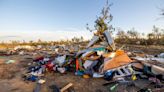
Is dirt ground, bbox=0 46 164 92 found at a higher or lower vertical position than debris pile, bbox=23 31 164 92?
lower

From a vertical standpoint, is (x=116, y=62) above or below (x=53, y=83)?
above

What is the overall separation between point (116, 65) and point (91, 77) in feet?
3.25

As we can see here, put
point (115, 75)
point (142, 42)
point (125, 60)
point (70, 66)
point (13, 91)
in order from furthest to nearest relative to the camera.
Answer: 1. point (142, 42)
2. point (70, 66)
3. point (125, 60)
4. point (115, 75)
5. point (13, 91)

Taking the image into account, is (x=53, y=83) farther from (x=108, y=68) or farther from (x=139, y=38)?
(x=139, y=38)

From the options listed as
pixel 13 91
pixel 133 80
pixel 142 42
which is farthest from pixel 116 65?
pixel 142 42

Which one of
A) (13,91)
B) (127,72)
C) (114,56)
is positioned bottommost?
(13,91)

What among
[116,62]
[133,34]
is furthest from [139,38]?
[116,62]

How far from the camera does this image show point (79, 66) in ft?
24.6

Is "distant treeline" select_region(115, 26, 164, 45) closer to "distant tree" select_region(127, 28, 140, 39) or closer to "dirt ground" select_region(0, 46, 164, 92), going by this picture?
"distant tree" select_region(127, 28, 140, 39)

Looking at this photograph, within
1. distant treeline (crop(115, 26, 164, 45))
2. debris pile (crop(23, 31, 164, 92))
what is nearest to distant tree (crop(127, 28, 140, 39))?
distant treeline (crop(115, 26, 164, 45))

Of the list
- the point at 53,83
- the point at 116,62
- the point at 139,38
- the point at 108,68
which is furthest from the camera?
the point at 139,38

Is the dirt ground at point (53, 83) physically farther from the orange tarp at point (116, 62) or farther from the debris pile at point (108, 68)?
the orange tarp at point (116, 62)

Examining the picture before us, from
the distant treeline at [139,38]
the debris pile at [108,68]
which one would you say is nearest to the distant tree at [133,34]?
the distant treeline at [139,38]

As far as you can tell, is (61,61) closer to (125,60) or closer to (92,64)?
(92,64)
